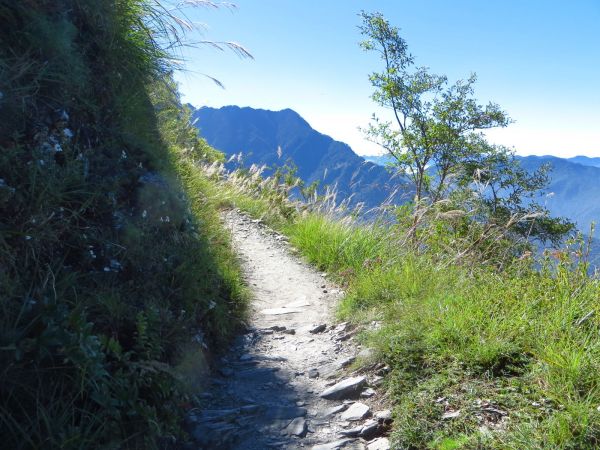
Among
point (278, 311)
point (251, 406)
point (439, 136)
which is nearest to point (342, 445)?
point (251, 406)

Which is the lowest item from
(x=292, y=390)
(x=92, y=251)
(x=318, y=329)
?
(x=292, y=390)

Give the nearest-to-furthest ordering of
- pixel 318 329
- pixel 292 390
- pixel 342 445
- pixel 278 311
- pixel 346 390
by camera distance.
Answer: pixel 342 445, pixel 346 390, pixel 292 390, pixel 318 329, pixel 278 311

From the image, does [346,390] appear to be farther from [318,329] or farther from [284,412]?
[318,329]

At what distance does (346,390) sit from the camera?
354 centimetres

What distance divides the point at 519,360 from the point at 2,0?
445 cm

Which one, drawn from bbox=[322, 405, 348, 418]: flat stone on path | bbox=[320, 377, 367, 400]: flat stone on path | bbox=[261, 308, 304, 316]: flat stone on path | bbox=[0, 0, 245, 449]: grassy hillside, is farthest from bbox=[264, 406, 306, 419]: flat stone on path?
bbox=[261, 308, 304, 316]: flat stone on path

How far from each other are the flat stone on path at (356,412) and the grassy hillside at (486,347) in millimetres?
221

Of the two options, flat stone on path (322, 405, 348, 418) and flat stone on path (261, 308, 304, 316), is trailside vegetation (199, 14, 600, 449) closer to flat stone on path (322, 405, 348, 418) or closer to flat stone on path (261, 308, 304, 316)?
flat stone on path (322, 405, 348, 418)

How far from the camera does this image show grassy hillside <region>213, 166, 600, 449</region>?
8.34 feet

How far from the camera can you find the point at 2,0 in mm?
3174

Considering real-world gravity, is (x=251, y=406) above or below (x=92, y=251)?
below

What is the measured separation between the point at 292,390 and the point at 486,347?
157cm

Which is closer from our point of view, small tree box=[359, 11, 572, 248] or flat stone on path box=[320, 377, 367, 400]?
flat stone on path box=[320, 377, 367, 400]

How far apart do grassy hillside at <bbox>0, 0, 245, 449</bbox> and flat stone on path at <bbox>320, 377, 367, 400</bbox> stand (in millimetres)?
1072
